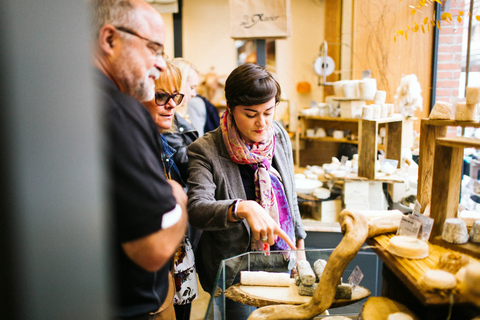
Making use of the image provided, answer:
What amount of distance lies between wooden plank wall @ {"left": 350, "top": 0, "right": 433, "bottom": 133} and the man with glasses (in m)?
3.32

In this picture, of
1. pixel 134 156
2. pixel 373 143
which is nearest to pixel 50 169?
pixel 134 156

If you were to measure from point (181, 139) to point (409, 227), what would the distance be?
4.21ft

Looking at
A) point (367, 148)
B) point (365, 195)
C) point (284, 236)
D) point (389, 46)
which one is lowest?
point (365, 195)

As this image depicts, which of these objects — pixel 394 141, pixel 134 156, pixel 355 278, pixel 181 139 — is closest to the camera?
pixel 134 156

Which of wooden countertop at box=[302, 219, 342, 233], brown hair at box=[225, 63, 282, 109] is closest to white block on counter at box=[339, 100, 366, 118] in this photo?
wooden countertop at box=[302, 219, 342, 233]

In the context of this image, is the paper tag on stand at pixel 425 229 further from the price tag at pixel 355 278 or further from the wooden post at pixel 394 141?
the wooden post at pixel 394 141

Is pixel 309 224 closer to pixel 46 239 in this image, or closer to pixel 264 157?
pixel 264 157

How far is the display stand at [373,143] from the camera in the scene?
2500 millimetres

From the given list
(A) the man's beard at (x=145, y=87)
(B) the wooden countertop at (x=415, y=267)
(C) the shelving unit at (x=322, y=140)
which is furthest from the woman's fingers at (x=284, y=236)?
(C) the shelving unit at (x=322, y=140)

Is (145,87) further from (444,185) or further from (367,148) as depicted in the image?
(367,148)

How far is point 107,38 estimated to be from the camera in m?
0.71

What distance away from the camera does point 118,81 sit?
2.37ft

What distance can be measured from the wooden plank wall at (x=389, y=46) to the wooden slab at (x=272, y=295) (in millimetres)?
2839

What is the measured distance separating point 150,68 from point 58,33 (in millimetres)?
404
